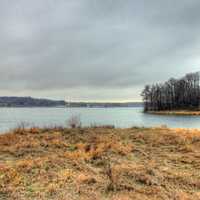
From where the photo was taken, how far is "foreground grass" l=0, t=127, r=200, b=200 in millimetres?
3830

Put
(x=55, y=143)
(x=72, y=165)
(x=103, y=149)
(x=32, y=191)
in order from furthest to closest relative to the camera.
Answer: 1. (x=55, y=143)
2. (x=103, y=149)
3. (x=72, y=165)
4. (x=32, y=191)

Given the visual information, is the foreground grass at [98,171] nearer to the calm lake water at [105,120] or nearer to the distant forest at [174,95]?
the calm lake water at [105,120]

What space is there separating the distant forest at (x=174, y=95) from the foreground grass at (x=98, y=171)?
194 feet

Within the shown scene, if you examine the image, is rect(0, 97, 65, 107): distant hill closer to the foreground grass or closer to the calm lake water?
the calm lake water

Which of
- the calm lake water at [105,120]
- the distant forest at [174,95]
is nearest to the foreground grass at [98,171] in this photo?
the calm lake water at [105,120]

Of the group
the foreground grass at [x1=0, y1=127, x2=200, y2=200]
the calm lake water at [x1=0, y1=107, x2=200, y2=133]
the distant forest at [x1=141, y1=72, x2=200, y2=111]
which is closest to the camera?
the foreground grass at [x1=0, y1=127, x2=200, y2=200]

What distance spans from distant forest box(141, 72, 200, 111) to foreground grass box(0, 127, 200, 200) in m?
59.2

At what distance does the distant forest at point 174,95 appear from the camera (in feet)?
205

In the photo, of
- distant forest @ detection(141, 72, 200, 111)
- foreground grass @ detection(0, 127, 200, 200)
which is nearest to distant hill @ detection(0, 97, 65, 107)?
distant forest @ detection(141, 72, 200, 111)

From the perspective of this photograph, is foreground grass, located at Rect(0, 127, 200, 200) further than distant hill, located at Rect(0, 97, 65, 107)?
No

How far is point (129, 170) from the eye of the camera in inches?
196

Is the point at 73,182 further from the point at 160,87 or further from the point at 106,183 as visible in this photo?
the point at 160,87

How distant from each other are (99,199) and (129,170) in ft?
5.14

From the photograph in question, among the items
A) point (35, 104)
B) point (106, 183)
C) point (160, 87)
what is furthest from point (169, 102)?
point (35, 104)
